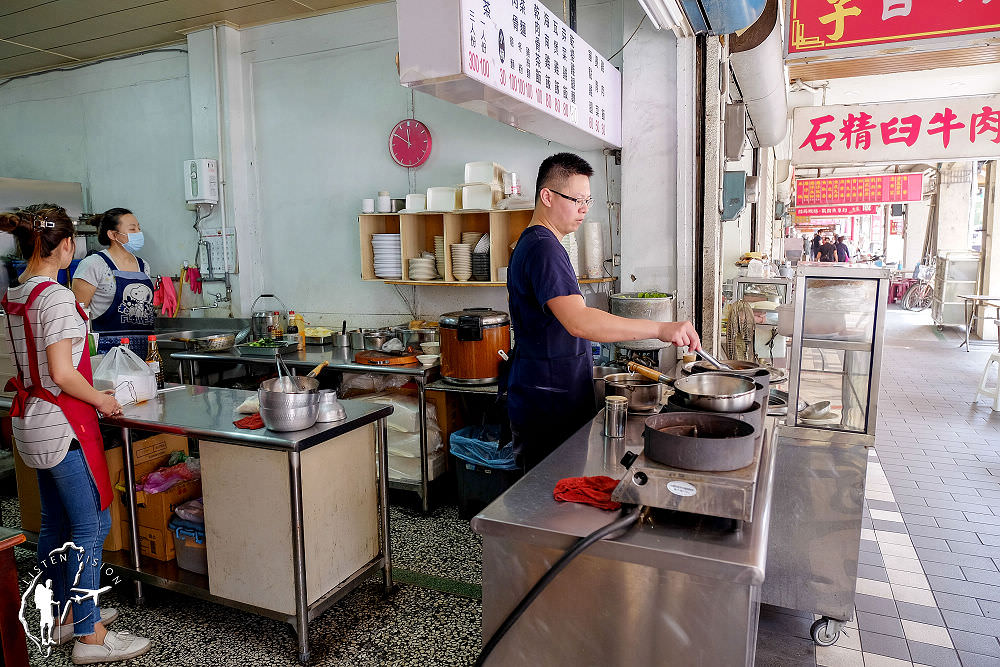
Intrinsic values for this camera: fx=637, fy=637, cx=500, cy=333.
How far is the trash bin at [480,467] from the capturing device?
356 cm

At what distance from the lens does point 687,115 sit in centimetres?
377

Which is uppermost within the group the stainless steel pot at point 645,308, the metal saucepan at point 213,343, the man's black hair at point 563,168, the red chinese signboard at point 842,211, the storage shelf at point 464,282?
the red chinese signboard at point 842,211

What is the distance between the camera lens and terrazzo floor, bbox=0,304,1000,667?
8.29 ft

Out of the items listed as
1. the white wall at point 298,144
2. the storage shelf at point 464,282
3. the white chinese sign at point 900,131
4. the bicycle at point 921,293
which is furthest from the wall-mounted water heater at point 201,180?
the bicycle at point 921,293

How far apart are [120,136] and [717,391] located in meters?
6.20

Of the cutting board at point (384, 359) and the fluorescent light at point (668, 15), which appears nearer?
the fluorescent light at point (668, 15)

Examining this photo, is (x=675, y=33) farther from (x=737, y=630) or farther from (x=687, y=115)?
(x=737, y=630)

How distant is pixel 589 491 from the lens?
5.20 ft

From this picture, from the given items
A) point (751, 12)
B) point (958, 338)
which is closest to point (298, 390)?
point (751, 12)

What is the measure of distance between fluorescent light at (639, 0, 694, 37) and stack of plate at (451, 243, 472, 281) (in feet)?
5.97

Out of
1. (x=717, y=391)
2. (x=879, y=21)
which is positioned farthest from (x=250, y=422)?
(x=879, y=21)

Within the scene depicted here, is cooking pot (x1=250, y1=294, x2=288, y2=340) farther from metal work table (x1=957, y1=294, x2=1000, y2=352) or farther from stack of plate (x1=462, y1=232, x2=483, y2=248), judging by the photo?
metal work table (x1=957, y1=294, x2=1000, y2=352)

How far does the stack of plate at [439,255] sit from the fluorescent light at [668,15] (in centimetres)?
200

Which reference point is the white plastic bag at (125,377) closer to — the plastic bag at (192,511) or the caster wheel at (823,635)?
the plastic bag at (192,511)
